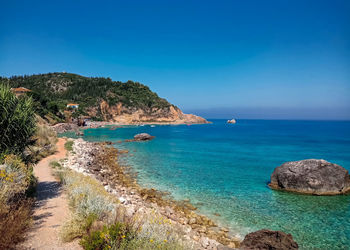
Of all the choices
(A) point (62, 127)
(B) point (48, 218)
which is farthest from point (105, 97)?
(B) point (48, 218)

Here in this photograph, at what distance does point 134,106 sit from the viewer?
105 metres

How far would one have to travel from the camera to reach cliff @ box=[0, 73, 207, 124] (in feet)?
309

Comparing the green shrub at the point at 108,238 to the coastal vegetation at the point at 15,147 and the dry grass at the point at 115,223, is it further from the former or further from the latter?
the coastal vegetation at the point at 15,147

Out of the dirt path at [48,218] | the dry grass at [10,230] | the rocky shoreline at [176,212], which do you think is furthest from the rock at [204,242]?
the dry grass at [10,230]

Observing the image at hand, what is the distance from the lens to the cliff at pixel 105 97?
309 feet

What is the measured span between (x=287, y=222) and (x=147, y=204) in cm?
737

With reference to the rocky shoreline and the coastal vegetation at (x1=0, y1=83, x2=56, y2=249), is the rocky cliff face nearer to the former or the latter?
the rocky shoreline

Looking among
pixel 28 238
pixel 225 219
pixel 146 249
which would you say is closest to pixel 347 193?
pixel 225 219

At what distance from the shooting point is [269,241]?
258 inches

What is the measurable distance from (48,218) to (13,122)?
394 cm

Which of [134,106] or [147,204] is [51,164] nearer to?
[147,204]

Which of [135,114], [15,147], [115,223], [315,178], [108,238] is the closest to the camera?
[108,238]

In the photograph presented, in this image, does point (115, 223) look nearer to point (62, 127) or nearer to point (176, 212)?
point (176, 212)

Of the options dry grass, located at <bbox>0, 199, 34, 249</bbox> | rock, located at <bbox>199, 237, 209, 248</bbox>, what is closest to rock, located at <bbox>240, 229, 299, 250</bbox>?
rock, located at <bbox>199, 237, 209, 248</bbox>
